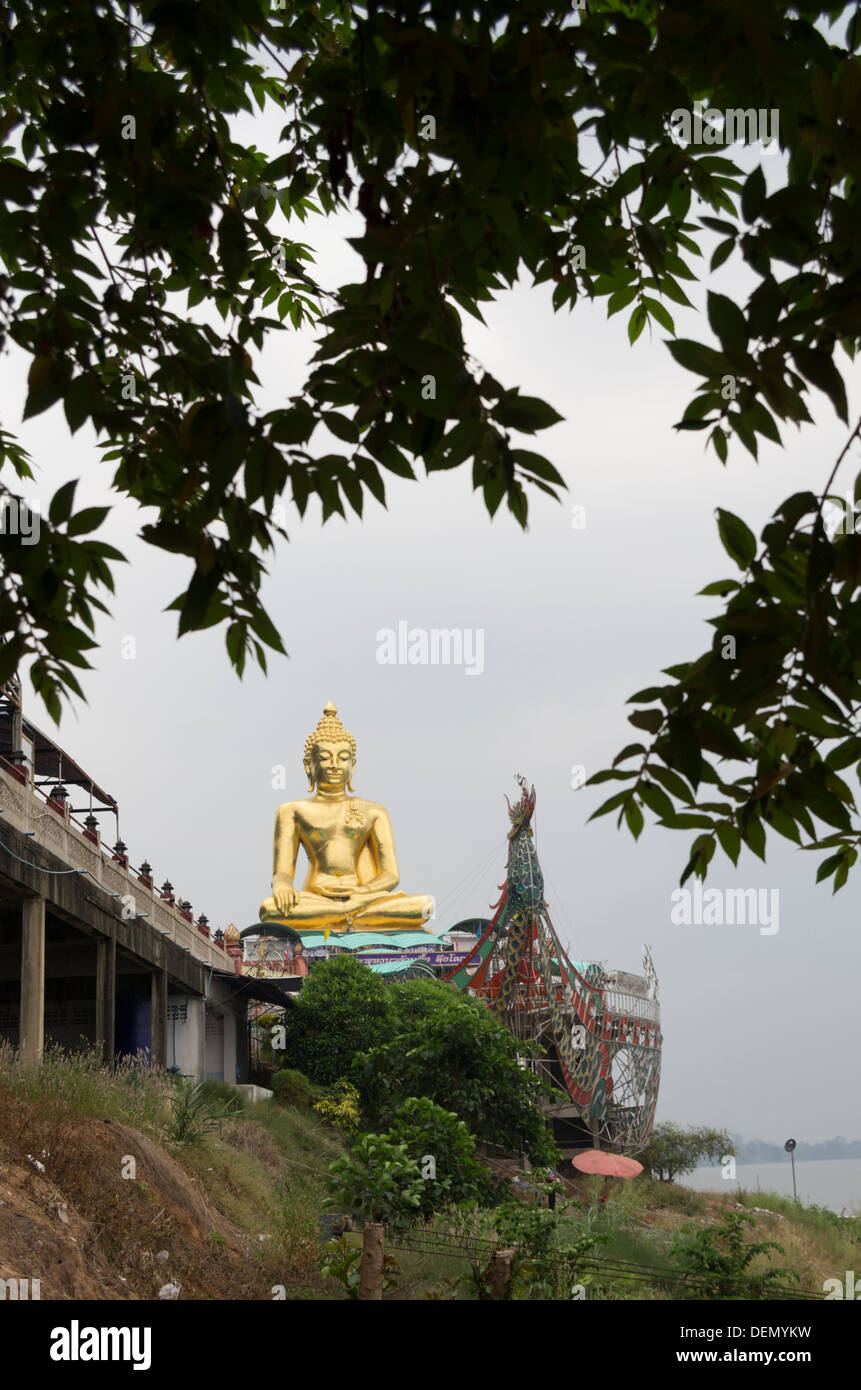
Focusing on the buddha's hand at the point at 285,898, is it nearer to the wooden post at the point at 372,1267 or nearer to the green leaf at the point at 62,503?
the wooden post at the point at 372,1267

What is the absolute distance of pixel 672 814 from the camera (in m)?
2.94

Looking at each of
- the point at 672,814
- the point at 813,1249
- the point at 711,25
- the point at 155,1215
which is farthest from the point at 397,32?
the point at 813,1249

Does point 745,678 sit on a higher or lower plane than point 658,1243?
higher

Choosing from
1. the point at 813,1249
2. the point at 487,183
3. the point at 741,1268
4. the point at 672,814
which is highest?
the point at 487,183

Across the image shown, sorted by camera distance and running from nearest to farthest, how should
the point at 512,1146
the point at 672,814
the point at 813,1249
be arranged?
the point at 672,814 < the point at 512,1146 < the point at 813,1249

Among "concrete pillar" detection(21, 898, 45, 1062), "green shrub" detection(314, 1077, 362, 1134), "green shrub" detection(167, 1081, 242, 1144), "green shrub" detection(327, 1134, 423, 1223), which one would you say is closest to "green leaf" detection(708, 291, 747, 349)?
"green shrub" detection(327, 1134, 423, 1223)

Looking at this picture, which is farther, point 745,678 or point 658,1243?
point 658,1243

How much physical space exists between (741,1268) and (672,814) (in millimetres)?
12401

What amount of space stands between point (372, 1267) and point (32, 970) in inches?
343

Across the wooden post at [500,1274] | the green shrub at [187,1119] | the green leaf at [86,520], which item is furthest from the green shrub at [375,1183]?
the green leaf at [86,520]

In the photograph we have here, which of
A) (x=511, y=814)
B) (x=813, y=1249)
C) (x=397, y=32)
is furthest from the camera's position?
(x=511, y=814)

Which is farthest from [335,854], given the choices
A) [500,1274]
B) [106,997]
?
[500,1274]

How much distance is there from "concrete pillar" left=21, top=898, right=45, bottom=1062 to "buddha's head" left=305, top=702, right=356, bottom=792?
78.0 ft

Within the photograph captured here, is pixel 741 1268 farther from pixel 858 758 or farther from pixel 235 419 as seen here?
pixel 235 419
